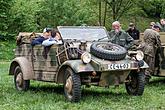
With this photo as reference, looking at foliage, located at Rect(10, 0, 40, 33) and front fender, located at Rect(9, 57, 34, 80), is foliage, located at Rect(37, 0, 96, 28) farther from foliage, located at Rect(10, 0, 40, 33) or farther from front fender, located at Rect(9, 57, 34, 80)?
front fender, located at Rect(9, 57, 34, 80)

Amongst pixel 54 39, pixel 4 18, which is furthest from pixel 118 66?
pixel 4 18

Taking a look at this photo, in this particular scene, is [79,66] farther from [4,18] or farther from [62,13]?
[62,13]

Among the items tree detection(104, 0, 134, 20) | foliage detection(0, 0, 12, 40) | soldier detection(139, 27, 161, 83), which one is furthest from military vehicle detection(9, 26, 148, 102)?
tree detection(104, 0, 134, 20)

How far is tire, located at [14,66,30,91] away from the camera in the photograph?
11451mm

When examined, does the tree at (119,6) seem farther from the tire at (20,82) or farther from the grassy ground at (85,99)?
the tire at (20,82)

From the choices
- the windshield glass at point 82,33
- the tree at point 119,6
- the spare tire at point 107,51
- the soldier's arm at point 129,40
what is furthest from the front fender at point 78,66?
the tree at point 119,6

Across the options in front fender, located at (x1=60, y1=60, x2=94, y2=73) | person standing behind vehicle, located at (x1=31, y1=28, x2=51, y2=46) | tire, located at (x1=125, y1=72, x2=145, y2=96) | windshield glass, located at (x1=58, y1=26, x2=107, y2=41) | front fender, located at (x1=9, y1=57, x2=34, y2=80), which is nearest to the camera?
front fender, located at (x1=60, y1=60, x2=94, y2=73)

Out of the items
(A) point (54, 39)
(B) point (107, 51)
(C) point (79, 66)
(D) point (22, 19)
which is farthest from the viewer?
(D) point (22, 19)

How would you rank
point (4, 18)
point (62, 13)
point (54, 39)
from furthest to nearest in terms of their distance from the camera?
point (62, 13)
point (4, 18)
point (54, 39)

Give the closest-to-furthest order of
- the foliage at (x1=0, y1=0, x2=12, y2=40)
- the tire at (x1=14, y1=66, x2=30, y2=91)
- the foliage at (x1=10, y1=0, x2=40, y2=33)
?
the tire at (x1=14, y1=66, x2=30, y2=91)
the foliage at (x1=0, y1=0, x2=12, y2=40)
the foliage at (x1=10, y1=0, x2=40, y2=33)

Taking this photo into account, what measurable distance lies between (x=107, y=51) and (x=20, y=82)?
302cm

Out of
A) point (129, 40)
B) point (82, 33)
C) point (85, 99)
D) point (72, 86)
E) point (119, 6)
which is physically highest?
point (119, 6)

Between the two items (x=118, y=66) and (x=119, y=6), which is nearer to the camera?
(x=118, y=66)

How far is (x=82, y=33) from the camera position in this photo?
36.3 feet
